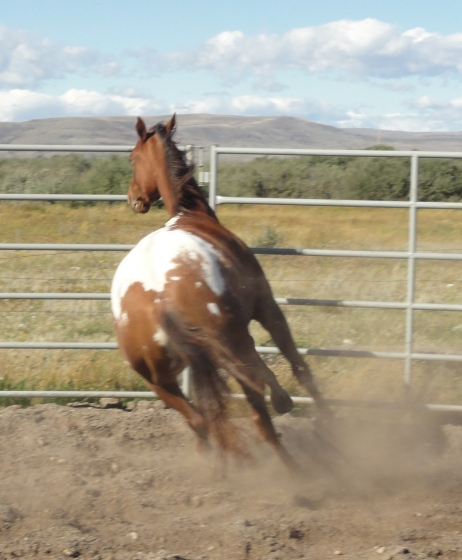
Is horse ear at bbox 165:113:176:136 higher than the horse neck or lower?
higher

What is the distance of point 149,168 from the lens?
4039 mm

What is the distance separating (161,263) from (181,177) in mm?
775

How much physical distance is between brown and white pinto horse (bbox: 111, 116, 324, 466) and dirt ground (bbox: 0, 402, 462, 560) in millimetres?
290

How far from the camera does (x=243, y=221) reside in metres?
12.6

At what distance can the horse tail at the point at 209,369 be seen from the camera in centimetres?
322

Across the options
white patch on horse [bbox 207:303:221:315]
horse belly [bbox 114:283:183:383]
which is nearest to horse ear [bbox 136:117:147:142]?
horse belly [bbox 114:283:183:383]

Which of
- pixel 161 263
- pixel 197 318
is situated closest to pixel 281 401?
pixel 197 318

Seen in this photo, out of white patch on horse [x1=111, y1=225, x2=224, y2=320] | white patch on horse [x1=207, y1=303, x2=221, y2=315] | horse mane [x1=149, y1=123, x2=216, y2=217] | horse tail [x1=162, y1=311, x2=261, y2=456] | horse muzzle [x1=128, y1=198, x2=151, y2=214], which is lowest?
horse tail [x1=162, y1=311, x2=261, y2=456]

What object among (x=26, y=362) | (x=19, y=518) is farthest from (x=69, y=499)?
(x=26, y=362)

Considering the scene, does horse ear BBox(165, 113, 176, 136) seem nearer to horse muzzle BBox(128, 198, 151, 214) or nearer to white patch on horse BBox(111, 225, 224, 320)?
horse muzzle BBox(128, 198, 151, 214)

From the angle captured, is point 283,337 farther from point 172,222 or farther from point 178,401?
point 172,222

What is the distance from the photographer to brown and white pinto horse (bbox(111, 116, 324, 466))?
10.7ft

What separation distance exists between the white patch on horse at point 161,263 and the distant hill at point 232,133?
20.4 meters

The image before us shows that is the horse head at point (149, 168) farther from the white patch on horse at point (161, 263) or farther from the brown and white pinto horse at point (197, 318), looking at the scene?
the white patch on horse at point (161, 263)
